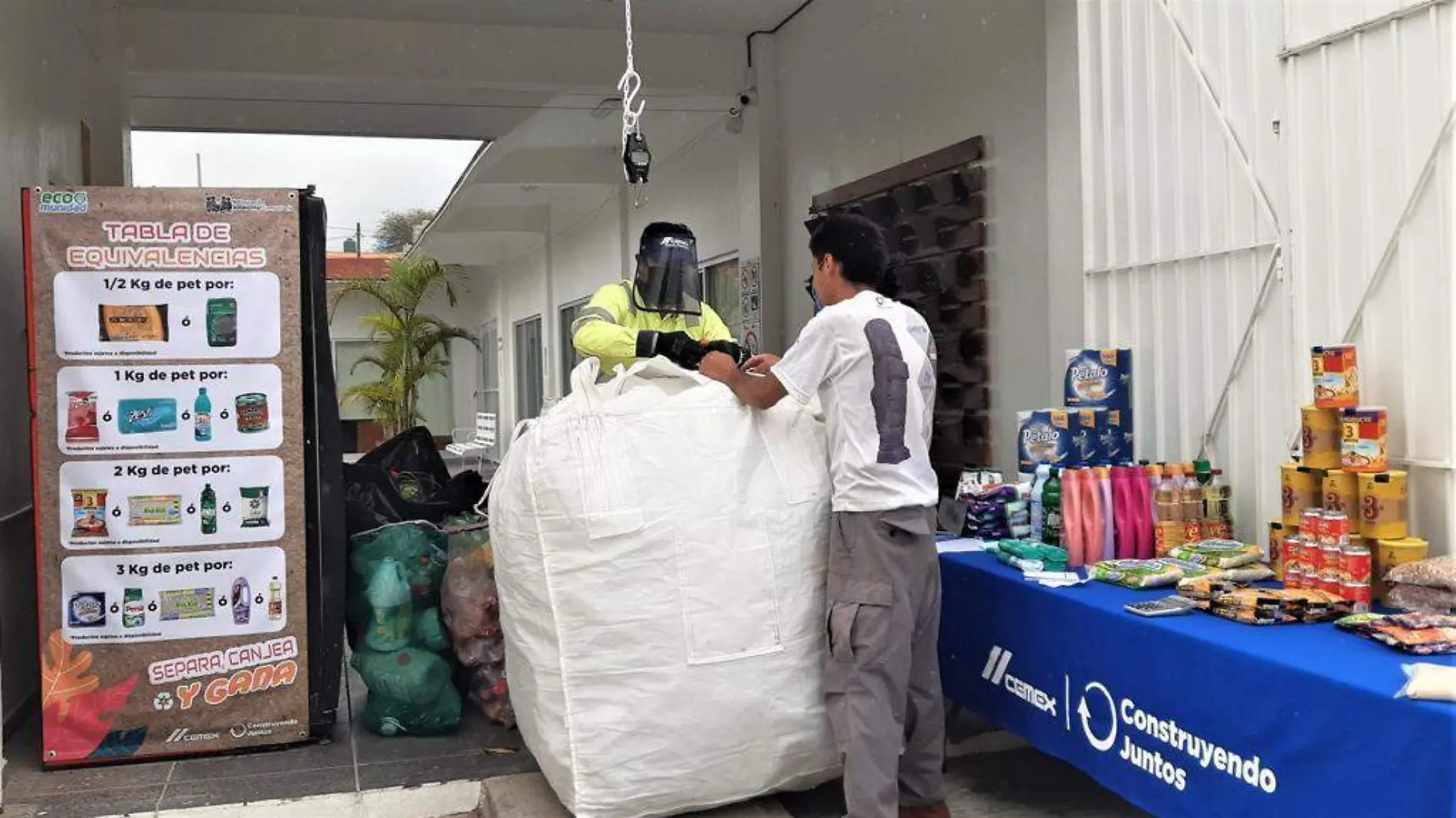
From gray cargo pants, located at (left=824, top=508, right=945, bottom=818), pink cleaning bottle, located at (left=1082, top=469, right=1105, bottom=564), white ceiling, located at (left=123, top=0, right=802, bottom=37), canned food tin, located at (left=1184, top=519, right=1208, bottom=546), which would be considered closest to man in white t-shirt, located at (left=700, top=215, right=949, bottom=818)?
gray cargo pants, located at (left=824, top=508, right=945, bottom=818)

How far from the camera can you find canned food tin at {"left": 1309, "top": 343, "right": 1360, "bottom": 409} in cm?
301

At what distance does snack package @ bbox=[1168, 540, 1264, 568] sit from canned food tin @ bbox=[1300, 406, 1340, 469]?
13.3 inches

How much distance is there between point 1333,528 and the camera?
289 centimetres

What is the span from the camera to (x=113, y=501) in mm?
3863

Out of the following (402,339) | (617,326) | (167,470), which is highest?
(402,339)

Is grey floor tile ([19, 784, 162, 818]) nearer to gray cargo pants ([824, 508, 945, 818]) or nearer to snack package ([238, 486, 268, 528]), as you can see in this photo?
snack package ([238, 486, 268, 528])

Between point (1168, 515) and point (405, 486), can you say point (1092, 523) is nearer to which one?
point (1168, 515)

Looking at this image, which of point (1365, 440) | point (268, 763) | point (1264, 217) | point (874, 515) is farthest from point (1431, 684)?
point (268, 763)

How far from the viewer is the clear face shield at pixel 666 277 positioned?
390cm

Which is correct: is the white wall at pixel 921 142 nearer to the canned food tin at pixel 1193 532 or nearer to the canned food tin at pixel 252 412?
the canned food tin at pixel 1193 532

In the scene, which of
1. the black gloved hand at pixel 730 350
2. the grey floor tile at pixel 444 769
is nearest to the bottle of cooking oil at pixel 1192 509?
the black gloved hand at pixel 730 350

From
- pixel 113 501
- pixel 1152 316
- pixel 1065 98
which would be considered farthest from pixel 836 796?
pixel 1065 98

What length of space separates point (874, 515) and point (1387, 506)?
1281 mm

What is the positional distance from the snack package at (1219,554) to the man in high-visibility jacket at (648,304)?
1.47 m
